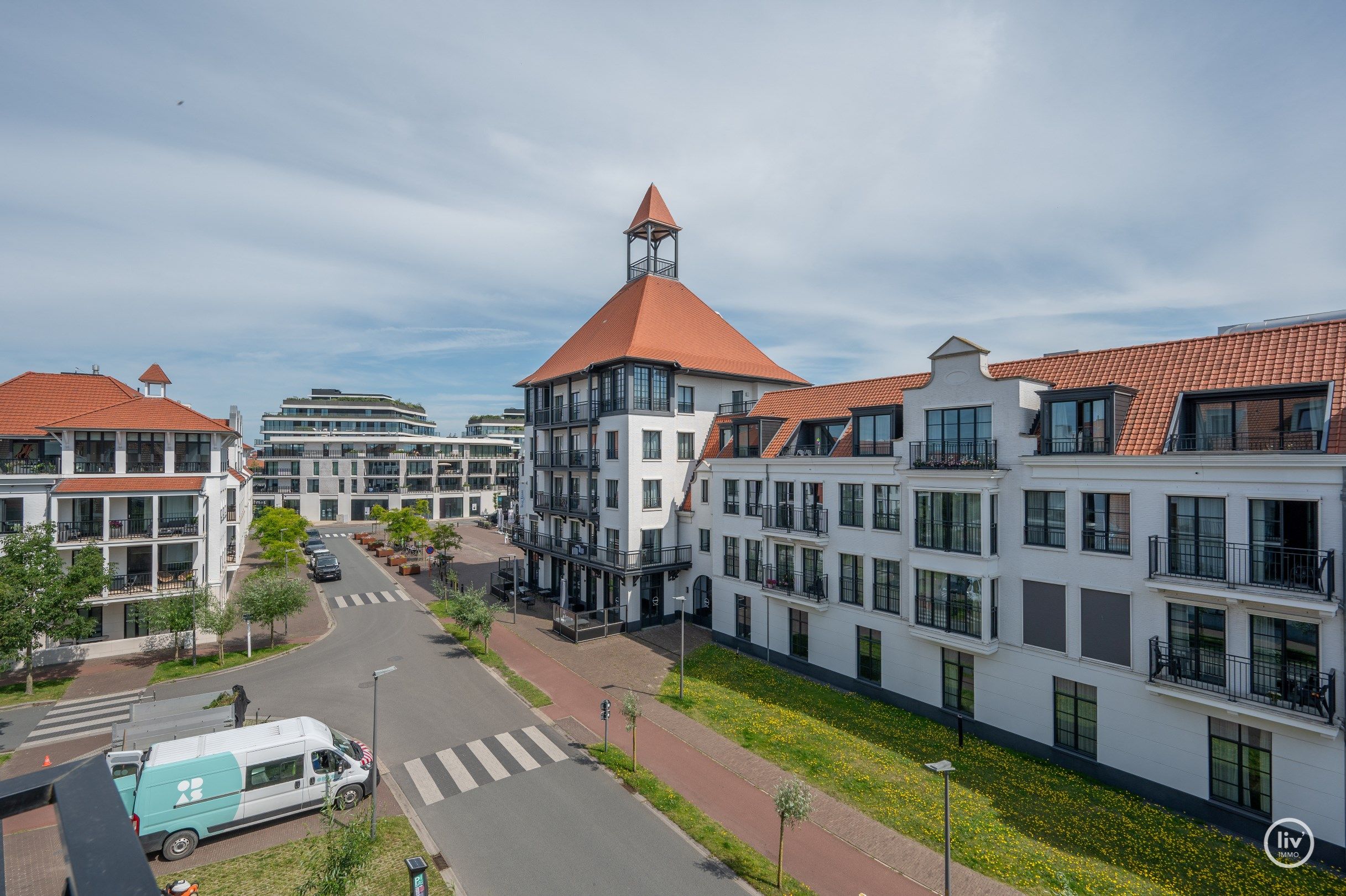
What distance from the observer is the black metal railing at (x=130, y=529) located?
31703mm

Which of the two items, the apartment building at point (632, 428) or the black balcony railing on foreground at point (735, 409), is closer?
the apartment building at point (632, 428)

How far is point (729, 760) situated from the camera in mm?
21531

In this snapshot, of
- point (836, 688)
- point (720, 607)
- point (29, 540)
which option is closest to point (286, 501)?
point (29, 540)

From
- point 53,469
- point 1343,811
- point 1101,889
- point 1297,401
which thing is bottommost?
point 1101,889

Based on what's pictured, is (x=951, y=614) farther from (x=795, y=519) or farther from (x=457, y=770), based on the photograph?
(x=457, y=770)

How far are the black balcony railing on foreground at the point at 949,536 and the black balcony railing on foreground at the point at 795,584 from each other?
18.0ft

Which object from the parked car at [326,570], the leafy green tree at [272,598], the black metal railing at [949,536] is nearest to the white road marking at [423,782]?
the leafy green tree at [272,598]

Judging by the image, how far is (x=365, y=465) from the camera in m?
91.2

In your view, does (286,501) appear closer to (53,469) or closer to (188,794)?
(53,469)

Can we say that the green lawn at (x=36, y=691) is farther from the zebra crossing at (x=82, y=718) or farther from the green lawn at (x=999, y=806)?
the green lawn at (x=999, y=806)

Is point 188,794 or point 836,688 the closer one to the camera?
point 188,794

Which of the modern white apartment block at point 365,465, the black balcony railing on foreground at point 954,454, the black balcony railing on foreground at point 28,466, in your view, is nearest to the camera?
the black balcony railing on foreground at point 954,454

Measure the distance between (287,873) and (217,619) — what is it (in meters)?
18.0

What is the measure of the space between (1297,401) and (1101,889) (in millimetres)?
14471
